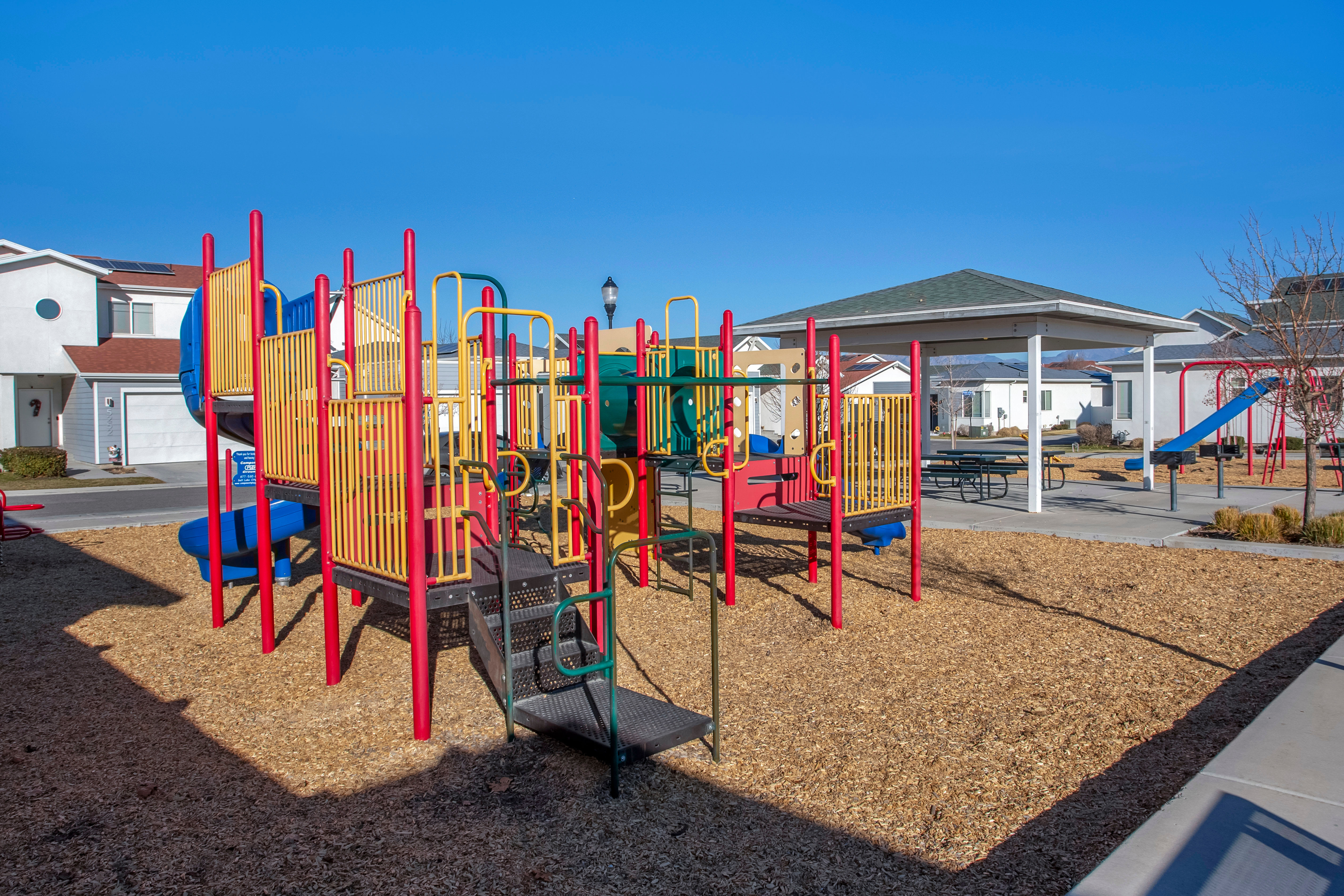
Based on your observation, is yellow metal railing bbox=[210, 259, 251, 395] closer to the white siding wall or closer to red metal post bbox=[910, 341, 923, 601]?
red metal post bbox=[910, 341, 923, 601]

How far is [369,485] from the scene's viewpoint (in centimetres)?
551

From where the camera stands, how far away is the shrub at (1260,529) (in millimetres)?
10383

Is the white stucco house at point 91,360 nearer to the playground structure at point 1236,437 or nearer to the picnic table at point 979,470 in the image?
the picnic table at point 979,470

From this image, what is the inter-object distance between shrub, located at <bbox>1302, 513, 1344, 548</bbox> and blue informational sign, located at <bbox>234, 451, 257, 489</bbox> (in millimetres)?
11300

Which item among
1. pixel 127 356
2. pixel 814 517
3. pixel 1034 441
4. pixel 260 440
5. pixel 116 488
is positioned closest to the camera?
pixel 260 440

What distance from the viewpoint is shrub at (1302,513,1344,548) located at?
9875 mm

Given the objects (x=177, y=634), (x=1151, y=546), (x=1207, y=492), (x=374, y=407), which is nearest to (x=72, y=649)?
(x=177, y=634)

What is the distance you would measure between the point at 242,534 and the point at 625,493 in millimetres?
4221

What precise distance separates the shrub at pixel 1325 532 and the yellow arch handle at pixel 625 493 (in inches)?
300

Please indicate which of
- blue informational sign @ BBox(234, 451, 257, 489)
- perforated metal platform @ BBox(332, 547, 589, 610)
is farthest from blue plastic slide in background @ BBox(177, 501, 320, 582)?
perforated metal platform @ BBox(332, 547, 589, 610)

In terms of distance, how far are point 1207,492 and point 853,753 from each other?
1403 cm

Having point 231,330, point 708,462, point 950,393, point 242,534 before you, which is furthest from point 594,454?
point 950,393

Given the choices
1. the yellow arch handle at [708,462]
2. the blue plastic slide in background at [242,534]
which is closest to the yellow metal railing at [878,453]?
the yellow arch handle at [708,462]

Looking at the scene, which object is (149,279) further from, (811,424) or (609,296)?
(811,424)
